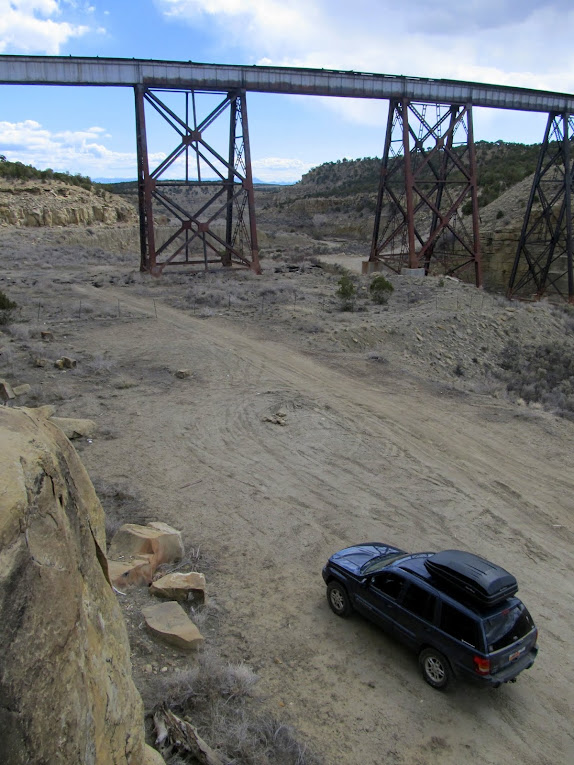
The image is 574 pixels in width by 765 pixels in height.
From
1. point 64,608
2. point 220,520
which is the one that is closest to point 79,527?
point 64,608

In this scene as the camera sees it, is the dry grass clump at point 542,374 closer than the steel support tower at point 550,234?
Yes

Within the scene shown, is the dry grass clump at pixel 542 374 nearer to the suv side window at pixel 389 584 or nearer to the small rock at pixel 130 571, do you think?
A: the suv side window at pixel 389 584

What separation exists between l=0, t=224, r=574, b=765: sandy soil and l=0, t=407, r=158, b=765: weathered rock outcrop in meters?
2.62

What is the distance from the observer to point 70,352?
15.7 metres

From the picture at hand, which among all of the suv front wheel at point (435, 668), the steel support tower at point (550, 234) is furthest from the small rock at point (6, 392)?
the steel support tower at point (550, 234)

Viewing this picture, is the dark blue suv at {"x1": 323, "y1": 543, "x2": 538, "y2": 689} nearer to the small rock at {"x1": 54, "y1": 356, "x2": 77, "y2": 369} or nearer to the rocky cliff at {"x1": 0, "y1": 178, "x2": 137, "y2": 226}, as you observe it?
the small rock at {"x1": 54, "y1": 356, "x2": 77, "y2": 369}

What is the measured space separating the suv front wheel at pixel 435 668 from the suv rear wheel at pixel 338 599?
102 centimetres

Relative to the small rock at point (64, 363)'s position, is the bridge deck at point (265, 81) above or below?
above

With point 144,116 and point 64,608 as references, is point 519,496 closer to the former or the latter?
point 64,608

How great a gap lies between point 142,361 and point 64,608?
43.7 feet

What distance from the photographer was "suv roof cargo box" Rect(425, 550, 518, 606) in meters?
5.55

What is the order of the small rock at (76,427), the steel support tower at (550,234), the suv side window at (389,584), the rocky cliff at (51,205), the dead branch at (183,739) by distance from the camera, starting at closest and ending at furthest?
the dead branch at (183,739), the suv side window at (389,584), the small rock at (76,427), the steel support tower at (550,234), the rocky cliff at (51,205)

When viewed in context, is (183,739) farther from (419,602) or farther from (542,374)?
(542,374)

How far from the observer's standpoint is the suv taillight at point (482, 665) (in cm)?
536
